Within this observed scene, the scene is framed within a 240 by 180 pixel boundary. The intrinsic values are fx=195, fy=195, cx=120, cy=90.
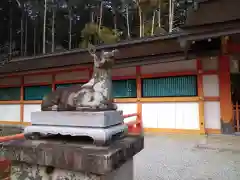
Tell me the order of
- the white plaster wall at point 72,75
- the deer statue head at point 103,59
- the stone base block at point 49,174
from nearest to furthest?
the stone base block at point 49,174, the deer statue head at point 103,59, the white plaster wall at point 72,75

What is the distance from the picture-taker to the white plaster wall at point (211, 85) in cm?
688

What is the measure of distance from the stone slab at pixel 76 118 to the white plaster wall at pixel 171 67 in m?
6.01

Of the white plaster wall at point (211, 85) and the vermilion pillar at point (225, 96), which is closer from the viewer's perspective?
the vermilion pillar at point (225, 96)

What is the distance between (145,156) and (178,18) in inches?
343

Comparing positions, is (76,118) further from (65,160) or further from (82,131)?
(65,160)

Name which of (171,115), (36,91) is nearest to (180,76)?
(171,115)

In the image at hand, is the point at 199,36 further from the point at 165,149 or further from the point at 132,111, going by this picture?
the point at 132,111

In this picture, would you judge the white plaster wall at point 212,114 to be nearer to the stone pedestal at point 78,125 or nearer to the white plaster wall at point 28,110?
the stone pedestal at point 78,125

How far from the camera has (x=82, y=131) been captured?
56.5 inches

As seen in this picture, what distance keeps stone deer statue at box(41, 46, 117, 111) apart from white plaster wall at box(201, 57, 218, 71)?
603 centimetres

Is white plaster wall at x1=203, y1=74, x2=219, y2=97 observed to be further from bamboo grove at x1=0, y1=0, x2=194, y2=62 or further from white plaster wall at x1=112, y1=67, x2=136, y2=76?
bamboo grove at x1=0, y1=0, x2=194, y2=62

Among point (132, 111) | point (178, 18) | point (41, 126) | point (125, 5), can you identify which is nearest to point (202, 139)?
point (132, 111)

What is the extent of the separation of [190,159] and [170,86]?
339cm

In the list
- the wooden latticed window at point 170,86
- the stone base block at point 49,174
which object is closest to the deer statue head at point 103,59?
the stone base block at point 49,174
